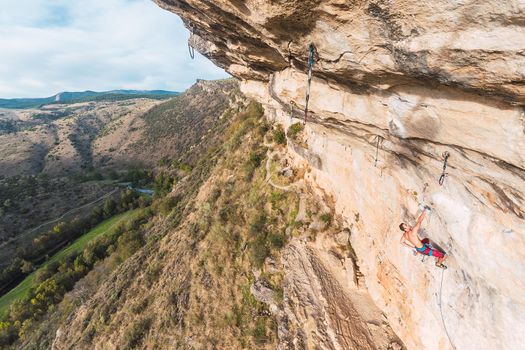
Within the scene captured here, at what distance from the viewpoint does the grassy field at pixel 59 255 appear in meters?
49.9

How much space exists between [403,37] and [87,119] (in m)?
213

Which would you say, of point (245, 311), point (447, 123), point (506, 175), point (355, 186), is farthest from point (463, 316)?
point (245, 311)

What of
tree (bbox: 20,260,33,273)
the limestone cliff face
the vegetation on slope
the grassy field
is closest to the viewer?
the limestone cliff face

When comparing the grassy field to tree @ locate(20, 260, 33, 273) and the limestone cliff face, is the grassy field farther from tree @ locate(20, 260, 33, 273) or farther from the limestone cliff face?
the limestone cliff face

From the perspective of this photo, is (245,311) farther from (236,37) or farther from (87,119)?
(87,119)

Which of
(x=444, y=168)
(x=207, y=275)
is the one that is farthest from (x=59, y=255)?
(x=444, y=168)

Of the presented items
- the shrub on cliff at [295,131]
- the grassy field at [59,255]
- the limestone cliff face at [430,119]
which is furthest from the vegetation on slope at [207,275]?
the grassy field at [59,255]

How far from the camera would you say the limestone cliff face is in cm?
497

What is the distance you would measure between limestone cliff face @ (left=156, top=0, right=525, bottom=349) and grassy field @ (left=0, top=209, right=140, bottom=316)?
57109mm

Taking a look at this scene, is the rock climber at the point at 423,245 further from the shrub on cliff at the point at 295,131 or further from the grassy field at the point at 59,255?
the grassy field at the point at 59,255

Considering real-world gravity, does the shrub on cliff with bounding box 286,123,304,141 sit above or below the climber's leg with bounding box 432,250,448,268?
above

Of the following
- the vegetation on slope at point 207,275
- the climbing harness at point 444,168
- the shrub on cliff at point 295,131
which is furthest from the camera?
the shrub on cliff at point 295,131

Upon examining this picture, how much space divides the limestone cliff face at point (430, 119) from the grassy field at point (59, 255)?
57109 mm

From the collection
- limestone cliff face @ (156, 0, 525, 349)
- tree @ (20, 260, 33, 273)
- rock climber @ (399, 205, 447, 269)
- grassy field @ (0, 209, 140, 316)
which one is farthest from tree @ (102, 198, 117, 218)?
rock climber @ (399, 205, 447, 269)
